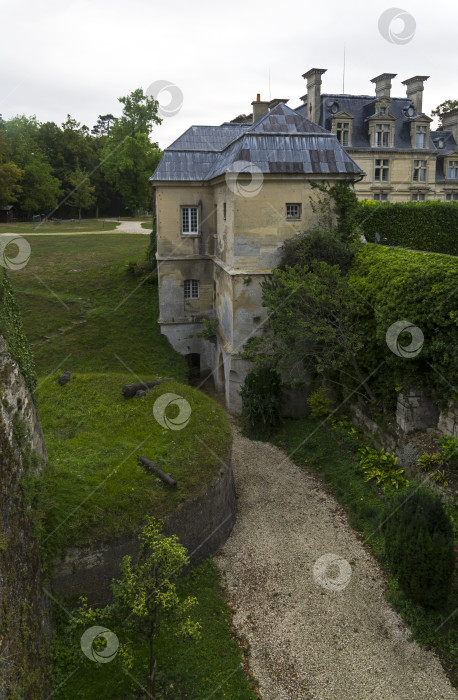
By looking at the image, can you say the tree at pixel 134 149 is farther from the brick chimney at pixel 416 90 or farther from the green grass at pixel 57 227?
the brick chimney at pixel 416 90

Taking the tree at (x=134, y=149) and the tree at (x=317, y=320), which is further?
the tree at (x=134, y=149)

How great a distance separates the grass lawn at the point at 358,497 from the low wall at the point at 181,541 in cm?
406

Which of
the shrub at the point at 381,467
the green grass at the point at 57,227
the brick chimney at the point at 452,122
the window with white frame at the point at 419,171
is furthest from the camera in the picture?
the green grass at the point at 57,227

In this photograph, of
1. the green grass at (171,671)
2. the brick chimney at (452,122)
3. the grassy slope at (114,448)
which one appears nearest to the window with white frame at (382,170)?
the brick chimney at (452,122)

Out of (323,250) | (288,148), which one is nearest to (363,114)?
(288,148)

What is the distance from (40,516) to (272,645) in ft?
21.1

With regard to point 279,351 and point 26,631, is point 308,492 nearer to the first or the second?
point 279,351

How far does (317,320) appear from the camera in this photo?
68.4ft

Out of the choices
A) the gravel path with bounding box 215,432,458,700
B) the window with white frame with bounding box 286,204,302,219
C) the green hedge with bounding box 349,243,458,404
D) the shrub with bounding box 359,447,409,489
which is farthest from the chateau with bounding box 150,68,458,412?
the gravel path with bounding box 215,432,458,700

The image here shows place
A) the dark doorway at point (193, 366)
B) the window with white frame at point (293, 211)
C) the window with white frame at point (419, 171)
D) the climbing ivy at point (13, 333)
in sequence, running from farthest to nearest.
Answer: the window with white frame at point (419, 171) → the dark doorway at point (193, 366) → the window with white frame at point (293, 211) → the climbing ivy at point (13, 333)

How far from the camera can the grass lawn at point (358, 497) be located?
12.4 meters

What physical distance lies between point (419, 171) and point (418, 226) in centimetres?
1918

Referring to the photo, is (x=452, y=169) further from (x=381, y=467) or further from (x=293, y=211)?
(x=381, y=467)

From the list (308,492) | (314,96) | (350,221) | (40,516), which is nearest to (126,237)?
(314,96)
